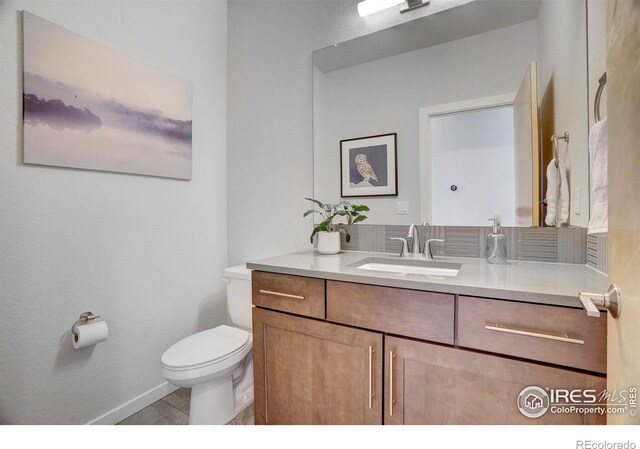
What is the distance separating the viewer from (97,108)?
1455mm

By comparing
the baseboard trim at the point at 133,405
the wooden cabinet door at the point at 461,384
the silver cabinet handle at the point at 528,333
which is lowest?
the baseboard trim at the point at 133,405

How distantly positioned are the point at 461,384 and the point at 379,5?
176 centimetres

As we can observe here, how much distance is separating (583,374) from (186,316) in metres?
1.91

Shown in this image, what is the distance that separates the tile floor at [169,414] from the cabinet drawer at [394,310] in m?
0.96

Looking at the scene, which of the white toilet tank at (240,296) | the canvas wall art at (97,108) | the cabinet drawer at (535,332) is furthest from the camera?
the white toilet tank at (240,296)

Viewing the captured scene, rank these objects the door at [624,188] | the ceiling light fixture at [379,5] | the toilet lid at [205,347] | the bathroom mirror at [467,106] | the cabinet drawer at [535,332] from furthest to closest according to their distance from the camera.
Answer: the ceiling light fixture at [379,5], the toilet lid at [205,347], the bathroom mirror at [467,106], the cabinet drawer at [535,332], the door at [624,188]

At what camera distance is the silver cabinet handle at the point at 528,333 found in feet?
2.55

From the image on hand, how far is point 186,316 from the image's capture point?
6.25 ft

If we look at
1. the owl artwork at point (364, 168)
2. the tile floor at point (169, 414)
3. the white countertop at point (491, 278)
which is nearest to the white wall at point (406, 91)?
the owl artwork at point (364, 168)

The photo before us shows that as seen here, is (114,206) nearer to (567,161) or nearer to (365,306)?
(365,306)

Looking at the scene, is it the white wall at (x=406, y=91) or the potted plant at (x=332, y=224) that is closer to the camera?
the white wall at (x=406, y=91)

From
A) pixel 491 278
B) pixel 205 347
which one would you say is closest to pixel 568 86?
pixel 491 278

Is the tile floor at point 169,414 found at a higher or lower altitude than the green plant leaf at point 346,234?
lower

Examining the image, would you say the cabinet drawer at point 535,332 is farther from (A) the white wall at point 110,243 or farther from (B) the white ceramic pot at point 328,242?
(A) the white wall at point 110,243
